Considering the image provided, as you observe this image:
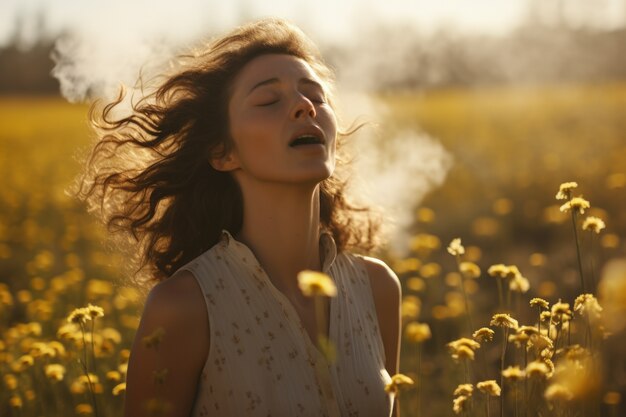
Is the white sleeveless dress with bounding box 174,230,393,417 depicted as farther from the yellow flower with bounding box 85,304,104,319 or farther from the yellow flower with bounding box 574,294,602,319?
the yellow flower with bounding box 574,294,602,319

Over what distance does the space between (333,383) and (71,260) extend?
3214 mm

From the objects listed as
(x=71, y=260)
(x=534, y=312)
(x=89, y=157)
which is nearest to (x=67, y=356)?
(x=89, y=157)

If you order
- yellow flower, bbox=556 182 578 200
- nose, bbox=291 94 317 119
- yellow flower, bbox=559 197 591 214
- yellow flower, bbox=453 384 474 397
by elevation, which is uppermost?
nose, bbox=291 94 317 119

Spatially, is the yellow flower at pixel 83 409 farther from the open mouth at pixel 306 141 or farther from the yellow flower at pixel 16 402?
the open mouth at pixel 306 141

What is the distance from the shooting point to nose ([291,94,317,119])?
6.48 ft

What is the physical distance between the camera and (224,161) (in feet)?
7.06

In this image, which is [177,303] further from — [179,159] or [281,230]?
[179,159]

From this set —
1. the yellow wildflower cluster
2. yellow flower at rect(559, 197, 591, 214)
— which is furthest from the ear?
yellow flower at rect(559, 197, 591, 214)

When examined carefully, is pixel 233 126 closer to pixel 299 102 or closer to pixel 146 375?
pixel 299 102

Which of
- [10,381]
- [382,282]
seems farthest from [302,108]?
[10,381]

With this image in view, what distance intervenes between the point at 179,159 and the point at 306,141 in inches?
15.6

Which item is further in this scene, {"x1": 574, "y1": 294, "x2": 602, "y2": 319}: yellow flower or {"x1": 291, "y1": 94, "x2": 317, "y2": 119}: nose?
{"x1": 291, "y1": 94, "x2": 317, "y2": 119}: nose

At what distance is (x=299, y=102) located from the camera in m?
1.98

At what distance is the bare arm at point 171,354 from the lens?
1808 mm
